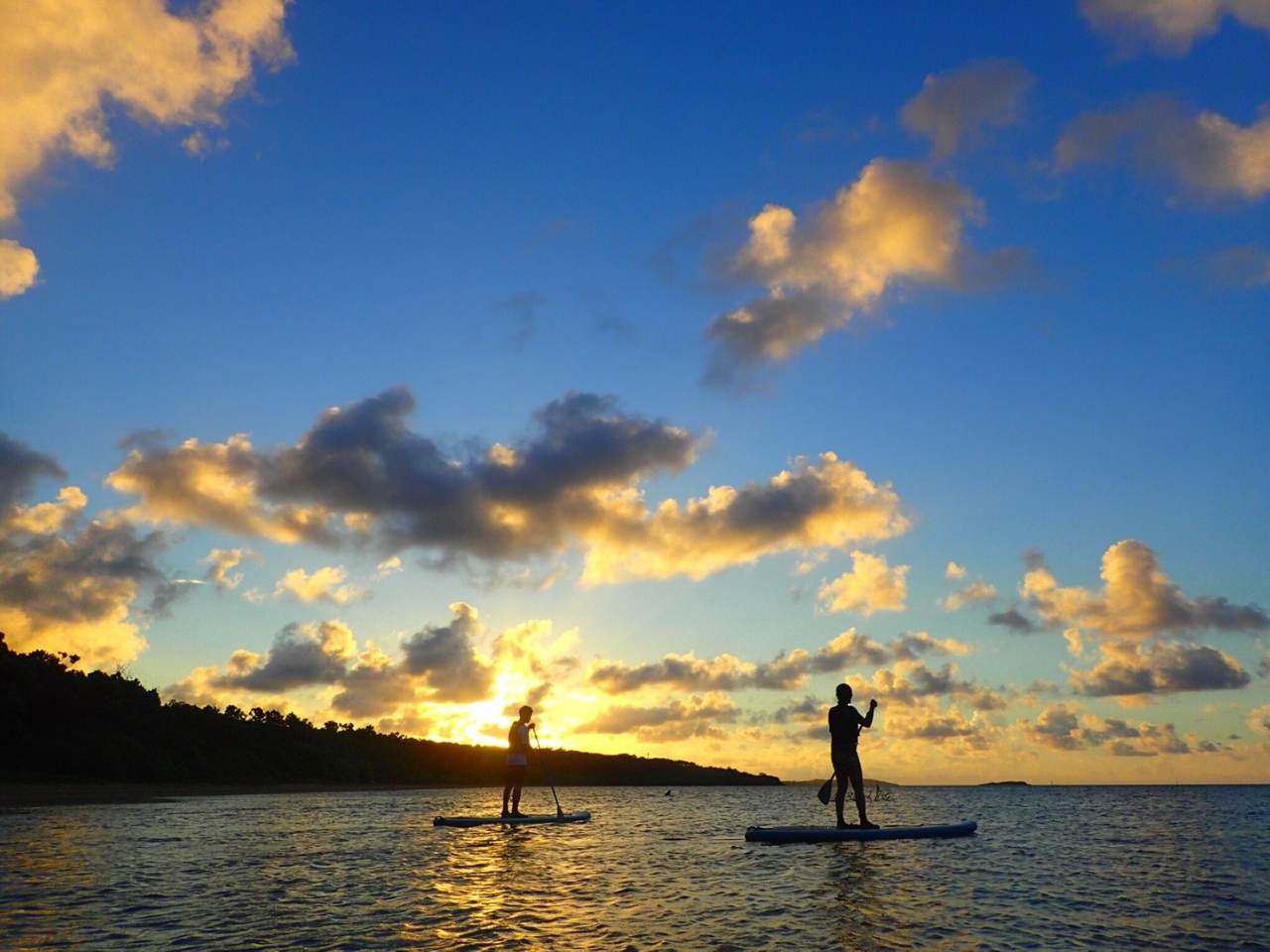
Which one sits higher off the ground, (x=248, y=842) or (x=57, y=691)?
(x=57, y=691)

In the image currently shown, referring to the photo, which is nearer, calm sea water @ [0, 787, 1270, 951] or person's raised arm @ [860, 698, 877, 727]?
calm sea water @ [0, 787, 1270, 951]

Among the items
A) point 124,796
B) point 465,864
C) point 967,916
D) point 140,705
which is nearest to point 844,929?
point 967,916

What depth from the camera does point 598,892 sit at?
741 inches

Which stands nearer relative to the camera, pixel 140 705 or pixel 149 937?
pixel 149 937

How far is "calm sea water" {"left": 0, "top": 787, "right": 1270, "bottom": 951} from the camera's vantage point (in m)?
14.3

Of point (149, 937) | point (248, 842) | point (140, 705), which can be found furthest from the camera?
point (140, 705)

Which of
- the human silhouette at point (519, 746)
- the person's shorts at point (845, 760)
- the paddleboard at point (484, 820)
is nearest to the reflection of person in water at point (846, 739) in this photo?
Result: the person's shorts at point (845, 760)

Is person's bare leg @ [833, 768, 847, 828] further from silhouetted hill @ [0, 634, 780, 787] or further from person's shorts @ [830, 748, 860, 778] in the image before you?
silhouetted hill @ [0, 634, 780, 787]

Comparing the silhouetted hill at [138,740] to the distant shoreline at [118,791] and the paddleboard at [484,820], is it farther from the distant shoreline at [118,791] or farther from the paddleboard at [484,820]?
the paddleboard at [484,820]

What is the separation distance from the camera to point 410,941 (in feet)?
44.8

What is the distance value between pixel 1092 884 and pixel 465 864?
1508 cm

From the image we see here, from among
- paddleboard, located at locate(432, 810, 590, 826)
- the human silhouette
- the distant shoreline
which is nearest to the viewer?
the human silhouette

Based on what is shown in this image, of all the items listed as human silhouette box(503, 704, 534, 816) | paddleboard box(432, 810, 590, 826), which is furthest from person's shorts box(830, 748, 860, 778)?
paddleboard box(432, 810, 590, 826)

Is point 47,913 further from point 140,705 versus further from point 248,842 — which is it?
point 140,705
